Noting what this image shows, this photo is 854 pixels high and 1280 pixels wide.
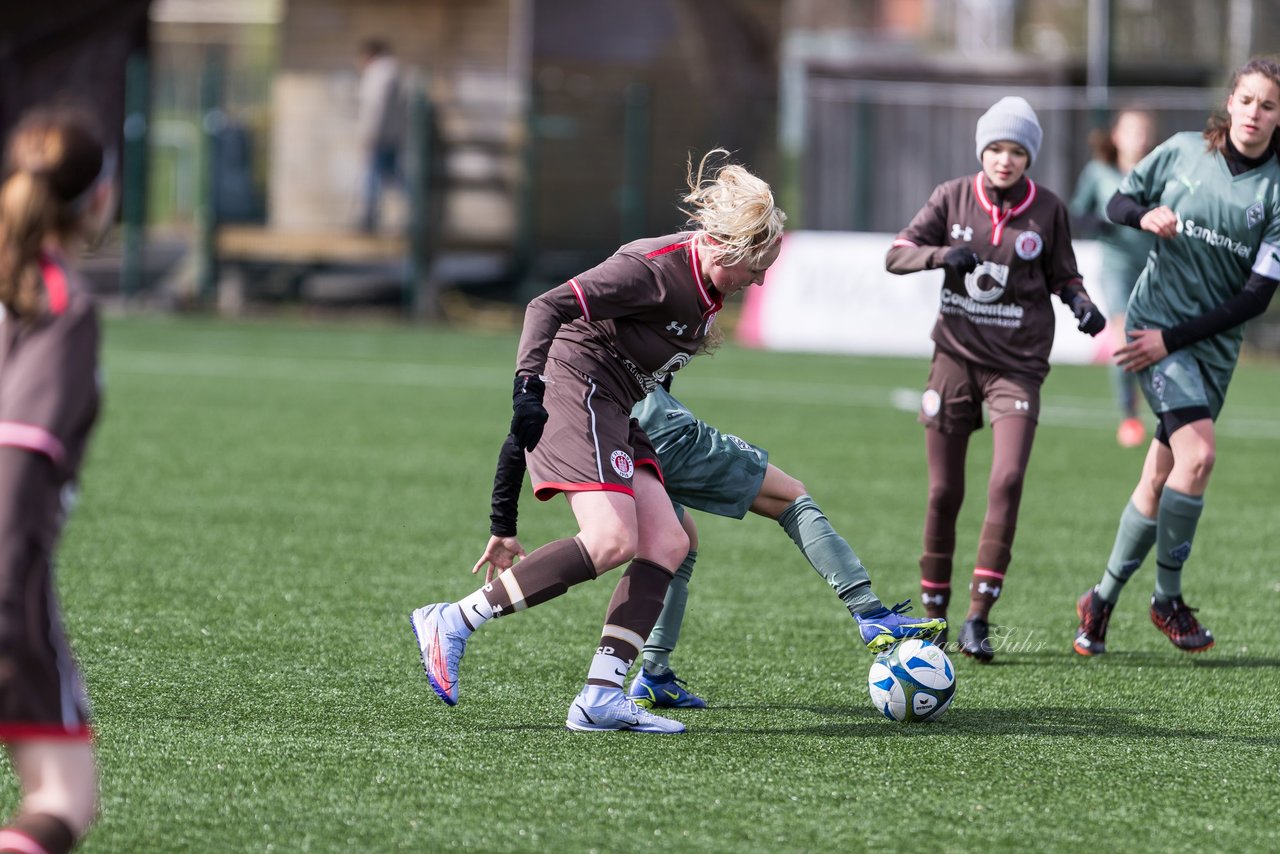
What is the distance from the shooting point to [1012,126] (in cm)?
630

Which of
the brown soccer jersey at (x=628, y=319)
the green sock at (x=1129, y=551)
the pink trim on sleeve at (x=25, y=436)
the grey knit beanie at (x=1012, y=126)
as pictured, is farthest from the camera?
the green sock at (x=1129, y=551)

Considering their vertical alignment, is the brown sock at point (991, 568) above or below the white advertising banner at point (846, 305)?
above

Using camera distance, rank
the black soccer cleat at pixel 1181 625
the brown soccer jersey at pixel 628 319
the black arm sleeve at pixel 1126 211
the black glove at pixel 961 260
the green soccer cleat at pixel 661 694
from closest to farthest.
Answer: the brown soccer jersey at pixel 628 319 < the green soccer cleat at pixel 661 694 < the black glove at pixel 961 260 < the black arm sleeve at pixel 1126 211 < the black soccer cleat at pixel 1181 625

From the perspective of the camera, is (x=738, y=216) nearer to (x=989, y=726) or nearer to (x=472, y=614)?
(x=472, y=614)

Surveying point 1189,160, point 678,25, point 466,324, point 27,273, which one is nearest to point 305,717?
point 27,273

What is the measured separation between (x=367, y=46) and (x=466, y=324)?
350 cm

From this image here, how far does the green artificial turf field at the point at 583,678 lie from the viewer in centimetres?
437

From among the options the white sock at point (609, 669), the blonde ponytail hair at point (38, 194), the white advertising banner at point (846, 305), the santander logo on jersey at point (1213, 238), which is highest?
the blonde ponytail hair at point (38, 194)

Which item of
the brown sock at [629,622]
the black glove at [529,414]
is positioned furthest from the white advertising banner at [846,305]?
the black glove at [529,414]

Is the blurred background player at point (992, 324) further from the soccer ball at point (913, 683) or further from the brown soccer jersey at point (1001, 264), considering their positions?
the soccer ball at point (913, 683)

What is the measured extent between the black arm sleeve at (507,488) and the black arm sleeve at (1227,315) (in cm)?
257

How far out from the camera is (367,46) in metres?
21.5

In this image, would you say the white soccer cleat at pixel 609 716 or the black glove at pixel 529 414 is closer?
the black glove at pixel 529 414

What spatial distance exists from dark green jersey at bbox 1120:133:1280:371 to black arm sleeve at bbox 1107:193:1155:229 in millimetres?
64
